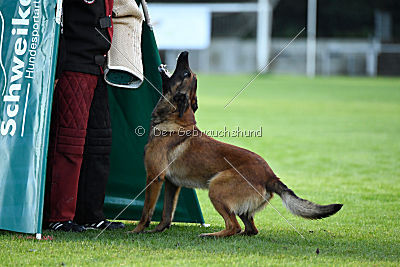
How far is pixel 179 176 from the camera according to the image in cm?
494

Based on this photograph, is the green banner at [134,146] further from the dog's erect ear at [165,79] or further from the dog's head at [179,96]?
the dog's head at [179,96]

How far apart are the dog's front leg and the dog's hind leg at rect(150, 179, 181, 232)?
0.17 m

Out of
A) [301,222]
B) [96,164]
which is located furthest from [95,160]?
[301,222]

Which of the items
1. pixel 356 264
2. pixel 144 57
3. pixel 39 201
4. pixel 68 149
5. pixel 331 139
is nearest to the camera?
pixel 356 264

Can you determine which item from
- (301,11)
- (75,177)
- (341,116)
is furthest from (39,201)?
(301,11)

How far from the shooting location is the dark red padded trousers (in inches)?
183

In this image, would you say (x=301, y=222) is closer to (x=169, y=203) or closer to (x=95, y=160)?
(x=169, y=203)

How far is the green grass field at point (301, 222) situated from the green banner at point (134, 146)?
0.52 feet

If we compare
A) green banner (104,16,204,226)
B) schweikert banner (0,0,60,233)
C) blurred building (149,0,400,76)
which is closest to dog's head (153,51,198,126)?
green banner (104,16,204,226)

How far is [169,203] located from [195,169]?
1.45 ft

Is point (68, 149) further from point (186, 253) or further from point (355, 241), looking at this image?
point (355, 241)

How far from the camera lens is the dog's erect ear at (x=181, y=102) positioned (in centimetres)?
491

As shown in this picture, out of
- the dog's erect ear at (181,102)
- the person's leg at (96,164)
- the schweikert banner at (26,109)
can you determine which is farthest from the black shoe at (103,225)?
the dog's erect ear at (181,102)

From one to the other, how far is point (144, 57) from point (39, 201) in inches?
64.2
